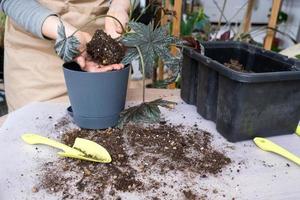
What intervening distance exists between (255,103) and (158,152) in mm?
199

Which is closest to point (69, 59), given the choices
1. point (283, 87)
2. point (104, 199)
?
point (104, 199)

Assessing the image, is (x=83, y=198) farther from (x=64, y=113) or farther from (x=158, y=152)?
(x=64, y=113)

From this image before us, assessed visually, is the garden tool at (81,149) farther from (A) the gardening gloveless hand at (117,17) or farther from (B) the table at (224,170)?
(A) the gardening gloveless hand at (117,17)

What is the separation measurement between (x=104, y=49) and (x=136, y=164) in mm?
225

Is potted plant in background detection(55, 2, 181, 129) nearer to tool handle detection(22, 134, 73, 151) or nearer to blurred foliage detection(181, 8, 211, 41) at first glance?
tool handle detection(22, 134, 73, 151)

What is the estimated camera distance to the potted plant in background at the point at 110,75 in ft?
1.88

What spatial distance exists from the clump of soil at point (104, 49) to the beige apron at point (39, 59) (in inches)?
10.7

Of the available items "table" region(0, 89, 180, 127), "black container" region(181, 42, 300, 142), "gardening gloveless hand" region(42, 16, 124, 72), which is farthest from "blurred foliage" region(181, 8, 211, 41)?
"gardening gloveless hand" region(42, 16, 124, 72)

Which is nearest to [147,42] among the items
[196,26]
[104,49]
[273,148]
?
[104,49]

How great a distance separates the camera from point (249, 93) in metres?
0.55

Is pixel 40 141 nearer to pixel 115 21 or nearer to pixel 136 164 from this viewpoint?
pixel 136 164

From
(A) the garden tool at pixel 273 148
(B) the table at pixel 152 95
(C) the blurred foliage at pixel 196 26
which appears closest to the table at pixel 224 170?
(A) the garden tool at pixel 273 148

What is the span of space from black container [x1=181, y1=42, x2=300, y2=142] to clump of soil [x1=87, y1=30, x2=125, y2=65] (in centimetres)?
18

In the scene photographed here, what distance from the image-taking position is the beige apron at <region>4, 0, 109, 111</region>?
82 centimetres
